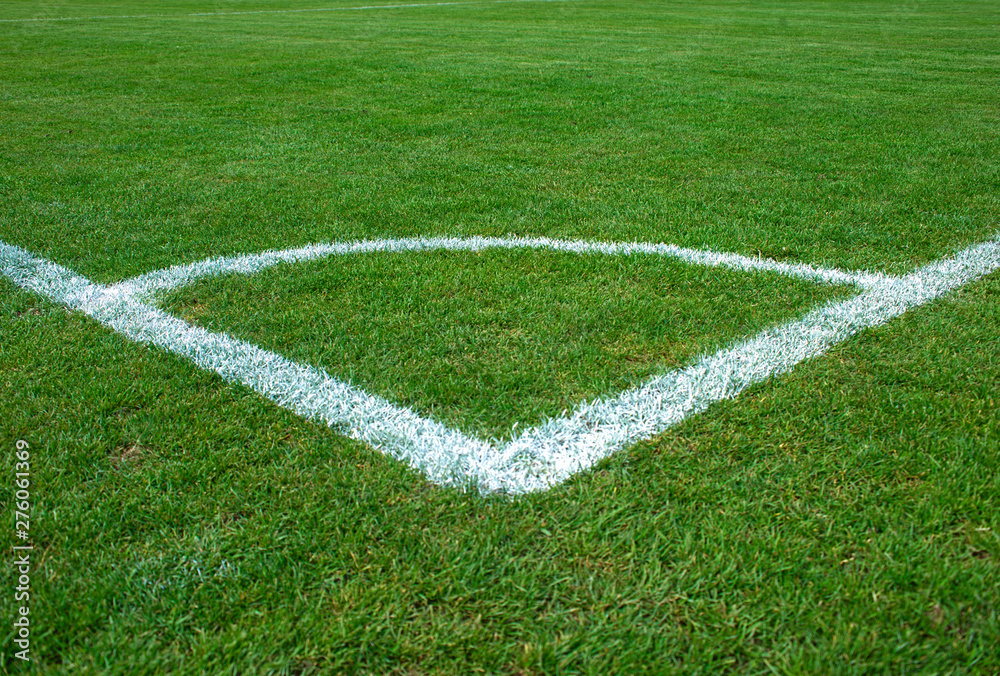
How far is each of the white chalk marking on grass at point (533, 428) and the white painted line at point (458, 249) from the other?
11 centimetres

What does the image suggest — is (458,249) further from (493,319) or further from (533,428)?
(533,428)

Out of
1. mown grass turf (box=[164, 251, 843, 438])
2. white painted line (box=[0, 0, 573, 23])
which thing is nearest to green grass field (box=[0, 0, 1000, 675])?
mown grass turf (box=[164, 251, 843, 438])

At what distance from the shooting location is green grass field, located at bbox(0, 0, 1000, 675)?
1430 millimetres

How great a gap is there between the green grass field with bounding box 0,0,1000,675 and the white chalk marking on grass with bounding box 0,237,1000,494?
0.06 m

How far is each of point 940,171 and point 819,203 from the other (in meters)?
1.14

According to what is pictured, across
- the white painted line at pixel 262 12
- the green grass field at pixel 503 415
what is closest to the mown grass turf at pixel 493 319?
the green grass field at pixel 503 415

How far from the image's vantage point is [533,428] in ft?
6.55

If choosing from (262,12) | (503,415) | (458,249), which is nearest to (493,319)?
(503,415)

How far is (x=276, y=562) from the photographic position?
1.58 metres

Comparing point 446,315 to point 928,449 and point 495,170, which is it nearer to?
point 928,449

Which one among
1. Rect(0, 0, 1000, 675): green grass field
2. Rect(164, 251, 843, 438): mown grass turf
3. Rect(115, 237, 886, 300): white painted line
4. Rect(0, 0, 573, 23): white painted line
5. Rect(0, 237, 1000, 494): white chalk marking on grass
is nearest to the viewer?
Rect(0, 0, 1000, 675): green grass field

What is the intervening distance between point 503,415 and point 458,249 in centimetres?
136

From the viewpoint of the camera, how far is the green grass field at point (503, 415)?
56.3 inches

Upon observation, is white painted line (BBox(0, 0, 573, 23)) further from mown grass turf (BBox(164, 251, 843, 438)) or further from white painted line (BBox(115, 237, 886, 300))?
mown grass turf (BBox(164, 251, 843, 438))
